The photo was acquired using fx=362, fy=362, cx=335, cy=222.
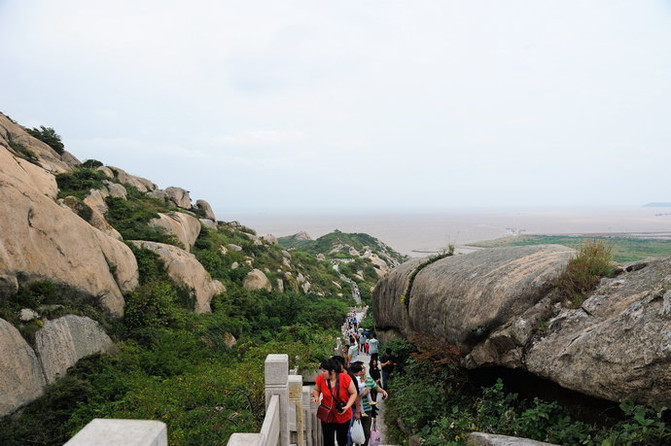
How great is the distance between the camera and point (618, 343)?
4.31 meters

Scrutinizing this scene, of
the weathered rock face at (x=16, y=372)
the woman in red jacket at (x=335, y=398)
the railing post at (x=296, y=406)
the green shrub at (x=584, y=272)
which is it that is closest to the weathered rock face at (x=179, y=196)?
the weathered rock face at (x=16, y=372)

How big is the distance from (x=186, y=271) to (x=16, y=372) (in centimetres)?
771

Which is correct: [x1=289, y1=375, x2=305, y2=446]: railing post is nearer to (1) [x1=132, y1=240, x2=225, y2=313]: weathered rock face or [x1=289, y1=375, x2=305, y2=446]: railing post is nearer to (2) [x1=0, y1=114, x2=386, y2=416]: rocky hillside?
(2) [x1=0, y1=114, x2=386, y2=416]: rocky hillside

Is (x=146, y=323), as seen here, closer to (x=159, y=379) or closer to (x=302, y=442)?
(x=159, y=379)

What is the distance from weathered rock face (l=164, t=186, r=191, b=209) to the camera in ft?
95.2

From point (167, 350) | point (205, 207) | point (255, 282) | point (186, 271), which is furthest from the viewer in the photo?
point (205, 207)

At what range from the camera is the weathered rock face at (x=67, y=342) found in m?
7.80

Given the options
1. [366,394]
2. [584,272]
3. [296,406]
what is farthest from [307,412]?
[584,272]

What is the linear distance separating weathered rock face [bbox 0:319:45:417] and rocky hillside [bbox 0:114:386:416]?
0.02 metres

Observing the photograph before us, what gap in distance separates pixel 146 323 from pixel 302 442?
7628 mm

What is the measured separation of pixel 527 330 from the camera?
5652 mm

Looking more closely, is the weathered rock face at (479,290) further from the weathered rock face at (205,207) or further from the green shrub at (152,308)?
the weathered rock face at (205,207)

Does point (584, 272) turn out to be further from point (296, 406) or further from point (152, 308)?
point (152, 308)

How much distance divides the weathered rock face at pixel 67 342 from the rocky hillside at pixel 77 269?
2cm
